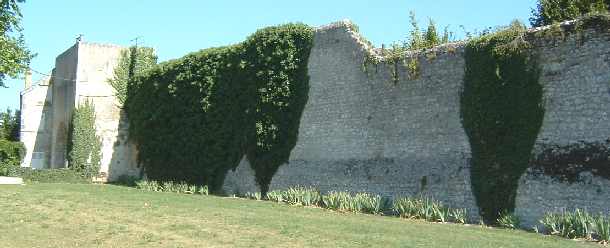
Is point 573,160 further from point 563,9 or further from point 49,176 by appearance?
point 49,176

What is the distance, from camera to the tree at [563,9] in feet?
76.5

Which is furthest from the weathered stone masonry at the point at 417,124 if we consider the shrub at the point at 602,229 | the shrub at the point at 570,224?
the shrub at the point at 602,229

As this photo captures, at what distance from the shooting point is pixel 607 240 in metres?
11.4

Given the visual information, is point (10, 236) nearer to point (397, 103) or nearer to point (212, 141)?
point (397, 103)

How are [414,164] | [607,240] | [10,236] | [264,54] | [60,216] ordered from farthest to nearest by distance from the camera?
[264,54] → [414,164] → [60,216] → [607,240] → [10,236]

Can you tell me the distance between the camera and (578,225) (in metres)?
12.0

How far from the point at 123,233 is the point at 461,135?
8400 mm

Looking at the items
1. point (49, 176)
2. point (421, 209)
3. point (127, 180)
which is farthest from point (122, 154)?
point (421, 209)

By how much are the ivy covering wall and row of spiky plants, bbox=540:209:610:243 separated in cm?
928

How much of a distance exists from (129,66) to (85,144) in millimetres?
4357

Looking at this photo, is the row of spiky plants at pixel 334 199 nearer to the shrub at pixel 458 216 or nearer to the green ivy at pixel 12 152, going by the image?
the shrub at pixel 458 216

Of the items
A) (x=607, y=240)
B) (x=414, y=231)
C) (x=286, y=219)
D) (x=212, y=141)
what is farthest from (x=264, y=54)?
(x=607, y=240)

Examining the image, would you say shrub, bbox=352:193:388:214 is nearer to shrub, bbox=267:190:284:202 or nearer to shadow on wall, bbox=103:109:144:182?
shrub, bbox=267:190:284:202

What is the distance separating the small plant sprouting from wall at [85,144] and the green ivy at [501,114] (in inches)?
813
